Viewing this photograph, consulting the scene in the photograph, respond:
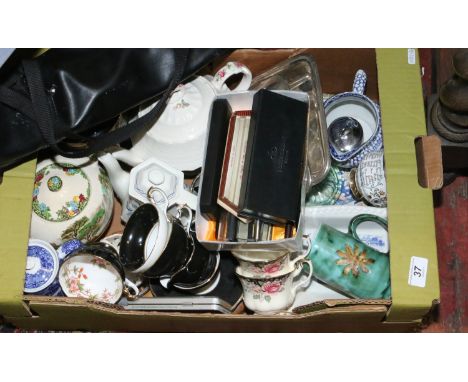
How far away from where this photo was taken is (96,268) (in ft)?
4.00

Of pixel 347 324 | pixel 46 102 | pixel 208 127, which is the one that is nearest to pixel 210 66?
pixel 208 127

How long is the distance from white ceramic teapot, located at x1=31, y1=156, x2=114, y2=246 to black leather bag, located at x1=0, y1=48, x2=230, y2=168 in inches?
2.9

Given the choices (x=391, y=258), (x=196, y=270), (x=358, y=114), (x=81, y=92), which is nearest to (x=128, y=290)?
(x=196, y=270)

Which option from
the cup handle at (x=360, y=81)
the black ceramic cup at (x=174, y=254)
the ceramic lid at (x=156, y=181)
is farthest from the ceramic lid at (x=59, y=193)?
the cup handle at (x=360, y=81)

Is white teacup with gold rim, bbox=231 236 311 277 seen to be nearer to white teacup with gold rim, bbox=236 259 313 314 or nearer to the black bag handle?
white teacup with gold rim, bbox=236 259 313 314

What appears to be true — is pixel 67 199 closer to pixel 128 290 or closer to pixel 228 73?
pixel 128 290

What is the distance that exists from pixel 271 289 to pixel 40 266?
46 centimetres

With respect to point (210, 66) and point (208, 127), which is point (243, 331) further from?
point (210, 66)

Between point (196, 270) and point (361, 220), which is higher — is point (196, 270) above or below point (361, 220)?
below

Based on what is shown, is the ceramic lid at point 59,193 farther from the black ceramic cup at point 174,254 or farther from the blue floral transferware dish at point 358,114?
the blue floral transferware dish at point 358,114

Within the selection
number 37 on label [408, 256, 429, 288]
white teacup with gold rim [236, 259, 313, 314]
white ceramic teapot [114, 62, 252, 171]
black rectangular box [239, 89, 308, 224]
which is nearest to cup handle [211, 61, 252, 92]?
white ceramic teapot [114, 62, 252, 171]

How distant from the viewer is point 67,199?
3.79 ft

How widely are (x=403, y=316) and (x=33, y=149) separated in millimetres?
720

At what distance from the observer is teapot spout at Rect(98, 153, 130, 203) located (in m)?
1.15
